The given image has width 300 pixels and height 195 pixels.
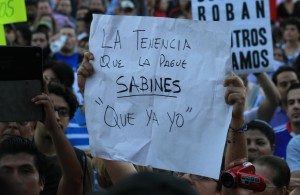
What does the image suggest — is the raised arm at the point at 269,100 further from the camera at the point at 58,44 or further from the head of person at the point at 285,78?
the camera at the point at 58,44

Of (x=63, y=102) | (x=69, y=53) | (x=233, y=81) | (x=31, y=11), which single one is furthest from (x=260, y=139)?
(x=31, y=11)

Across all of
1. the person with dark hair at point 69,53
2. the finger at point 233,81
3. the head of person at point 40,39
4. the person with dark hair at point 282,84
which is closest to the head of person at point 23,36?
the head of person at point 40,39

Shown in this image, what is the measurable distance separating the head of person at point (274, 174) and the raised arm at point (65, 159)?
3.38ft

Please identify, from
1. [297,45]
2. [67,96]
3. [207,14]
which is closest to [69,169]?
[67,96]

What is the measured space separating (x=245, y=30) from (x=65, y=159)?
3.24 m

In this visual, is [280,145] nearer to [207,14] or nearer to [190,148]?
[207,14]

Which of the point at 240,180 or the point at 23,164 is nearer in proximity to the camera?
the point at 240,180

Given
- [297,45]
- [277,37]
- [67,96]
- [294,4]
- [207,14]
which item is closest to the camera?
[67,96]

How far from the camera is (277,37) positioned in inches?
529

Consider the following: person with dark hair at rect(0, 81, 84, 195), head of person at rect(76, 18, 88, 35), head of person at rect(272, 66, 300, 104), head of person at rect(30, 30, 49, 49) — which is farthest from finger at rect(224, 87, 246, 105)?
head of person at rect(76, 18, 88, 35)

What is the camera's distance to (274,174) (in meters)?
4.99

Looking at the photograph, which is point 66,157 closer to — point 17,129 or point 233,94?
point 233,94

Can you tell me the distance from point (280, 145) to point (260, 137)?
0.82 metres

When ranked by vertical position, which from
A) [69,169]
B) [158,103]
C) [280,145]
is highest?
[158,103]
